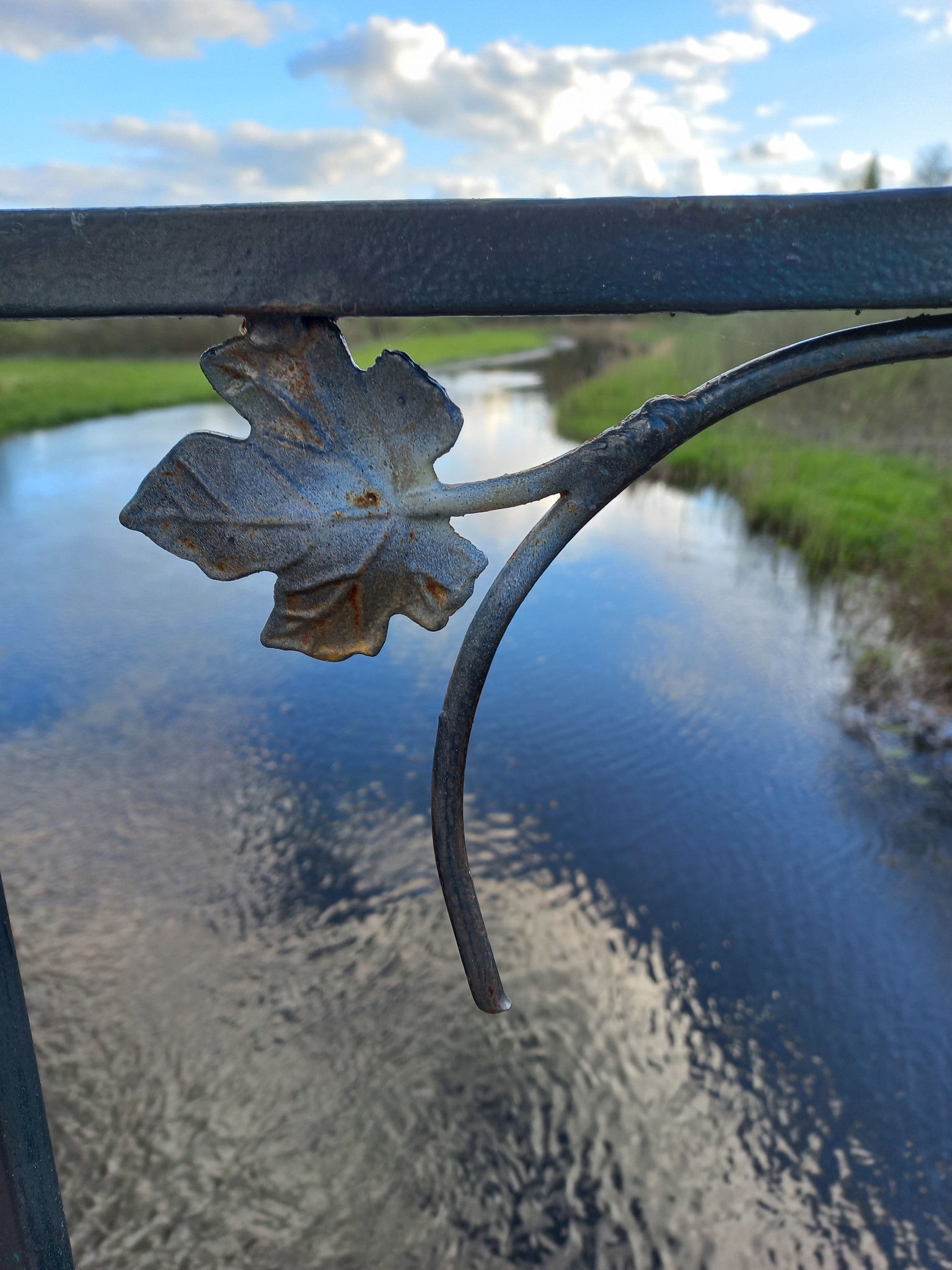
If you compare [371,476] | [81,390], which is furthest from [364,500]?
[81,390]

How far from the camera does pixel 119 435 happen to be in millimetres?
9953

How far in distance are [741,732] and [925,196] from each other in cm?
308

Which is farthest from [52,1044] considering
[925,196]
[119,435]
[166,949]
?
[119,435]

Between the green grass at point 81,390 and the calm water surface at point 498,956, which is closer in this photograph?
the calm water surface at point 498,956

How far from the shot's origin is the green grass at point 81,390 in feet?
36.1

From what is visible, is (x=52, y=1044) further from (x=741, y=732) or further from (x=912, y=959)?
(x=741, y=732)

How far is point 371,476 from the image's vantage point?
0.47 m

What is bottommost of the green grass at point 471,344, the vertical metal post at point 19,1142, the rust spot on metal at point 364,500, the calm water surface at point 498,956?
the calm water surface at point 498,956

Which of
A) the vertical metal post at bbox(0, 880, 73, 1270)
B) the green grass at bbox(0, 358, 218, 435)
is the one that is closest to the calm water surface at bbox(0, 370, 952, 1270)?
the vertical metal post at bbox(0, 880, 73, 1270)

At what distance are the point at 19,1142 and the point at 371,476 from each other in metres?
0.43

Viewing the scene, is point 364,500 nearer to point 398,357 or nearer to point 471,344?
point 398,357

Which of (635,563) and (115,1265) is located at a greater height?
(635,563)

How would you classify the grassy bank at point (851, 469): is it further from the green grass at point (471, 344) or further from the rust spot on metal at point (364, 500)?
the green grass at point (471, 344)

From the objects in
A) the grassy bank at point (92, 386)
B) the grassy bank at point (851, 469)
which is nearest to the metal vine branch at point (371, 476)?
the grassy bank at point (851, 469)
